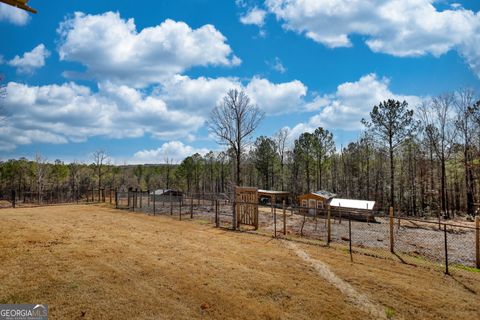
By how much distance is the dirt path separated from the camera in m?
7.06

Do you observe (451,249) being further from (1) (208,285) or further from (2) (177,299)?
(2) (177,299)

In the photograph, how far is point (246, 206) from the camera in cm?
1962

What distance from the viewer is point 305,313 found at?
272 inches

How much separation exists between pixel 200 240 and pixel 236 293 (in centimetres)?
698

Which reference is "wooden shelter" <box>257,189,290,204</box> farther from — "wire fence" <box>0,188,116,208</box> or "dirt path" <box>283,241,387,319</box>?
"dirt path" <box>283,241,387,319</box>

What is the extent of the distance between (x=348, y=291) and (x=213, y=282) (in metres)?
3.64

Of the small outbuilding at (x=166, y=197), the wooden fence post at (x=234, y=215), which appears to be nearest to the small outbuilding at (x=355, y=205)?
the wooden fence post at (x=234, y=215)

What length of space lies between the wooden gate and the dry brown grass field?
5.53m

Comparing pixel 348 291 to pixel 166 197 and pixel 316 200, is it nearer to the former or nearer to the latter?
pixel 316 200

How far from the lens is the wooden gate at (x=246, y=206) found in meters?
19.3

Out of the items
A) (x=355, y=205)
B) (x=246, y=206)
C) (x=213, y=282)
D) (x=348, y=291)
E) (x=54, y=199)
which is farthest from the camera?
(x=54, y=199)

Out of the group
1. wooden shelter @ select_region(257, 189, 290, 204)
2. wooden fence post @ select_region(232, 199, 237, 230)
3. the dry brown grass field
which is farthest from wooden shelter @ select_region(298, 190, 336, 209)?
the dry brown grass field

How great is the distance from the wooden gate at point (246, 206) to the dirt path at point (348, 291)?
7.58 meters

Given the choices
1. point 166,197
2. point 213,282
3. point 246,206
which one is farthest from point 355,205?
point 213,282
